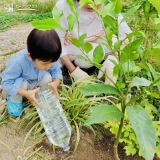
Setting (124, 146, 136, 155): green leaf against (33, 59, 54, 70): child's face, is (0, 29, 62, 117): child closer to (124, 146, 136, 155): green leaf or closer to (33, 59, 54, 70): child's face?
(33, 59, 54, 70): child's face

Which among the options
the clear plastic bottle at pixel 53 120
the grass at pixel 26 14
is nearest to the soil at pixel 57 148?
the clear plastic bottle at pixel 53 120

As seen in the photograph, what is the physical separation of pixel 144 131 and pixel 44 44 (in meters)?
0.86

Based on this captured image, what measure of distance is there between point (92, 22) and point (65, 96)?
78 centimetres

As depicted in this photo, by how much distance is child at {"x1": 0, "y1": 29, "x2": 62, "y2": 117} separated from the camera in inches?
72.7

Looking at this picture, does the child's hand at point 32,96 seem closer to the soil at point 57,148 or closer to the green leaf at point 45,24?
the soil at point 57,148

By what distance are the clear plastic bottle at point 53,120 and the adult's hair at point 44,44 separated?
1.21 ft

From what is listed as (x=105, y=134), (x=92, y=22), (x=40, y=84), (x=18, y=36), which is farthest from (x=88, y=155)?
(x=18, y=36)

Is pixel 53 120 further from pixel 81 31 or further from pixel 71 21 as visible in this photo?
pixel 71 21

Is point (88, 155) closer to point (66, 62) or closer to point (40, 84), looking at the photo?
point (40, 84)

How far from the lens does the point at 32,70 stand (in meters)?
2.10

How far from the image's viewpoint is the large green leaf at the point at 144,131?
117 centimetres

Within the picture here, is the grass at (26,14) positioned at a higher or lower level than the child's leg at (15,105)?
lower

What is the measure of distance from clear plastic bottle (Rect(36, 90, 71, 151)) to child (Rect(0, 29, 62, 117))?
60 millimetres

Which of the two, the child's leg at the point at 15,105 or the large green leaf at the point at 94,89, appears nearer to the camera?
the large green leaf at the point at 94,89
